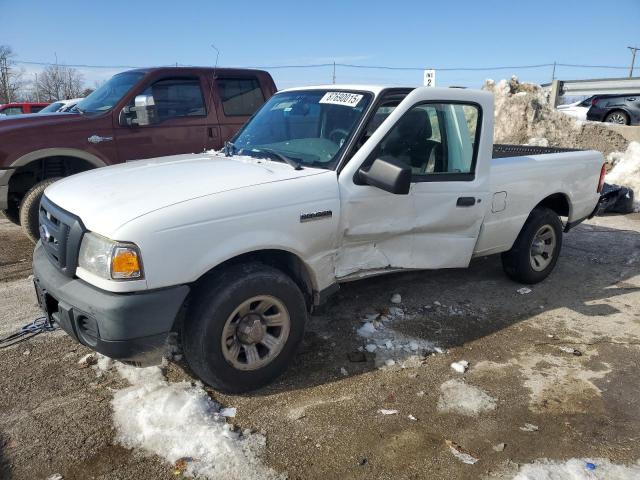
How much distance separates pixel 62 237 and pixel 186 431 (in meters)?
1.30

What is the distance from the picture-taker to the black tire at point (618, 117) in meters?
14.7

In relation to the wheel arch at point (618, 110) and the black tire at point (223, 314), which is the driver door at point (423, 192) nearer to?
the black tire at point (223, 314)

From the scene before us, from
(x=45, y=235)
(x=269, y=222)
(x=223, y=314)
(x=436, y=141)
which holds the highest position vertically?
(x=436, y=141)

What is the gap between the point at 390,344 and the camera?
3875 millimetres

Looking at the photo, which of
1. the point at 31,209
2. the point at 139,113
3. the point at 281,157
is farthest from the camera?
the point at 139,113

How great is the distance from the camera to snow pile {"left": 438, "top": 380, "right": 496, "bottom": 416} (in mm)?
3131

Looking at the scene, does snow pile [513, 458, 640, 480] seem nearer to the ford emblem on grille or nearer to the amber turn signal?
the amber turn signal

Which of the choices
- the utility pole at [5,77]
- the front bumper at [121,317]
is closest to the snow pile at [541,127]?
the front bumper at [121,317]

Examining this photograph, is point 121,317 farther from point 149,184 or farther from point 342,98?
point 342,98

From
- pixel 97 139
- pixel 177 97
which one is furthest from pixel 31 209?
pixel 177 97

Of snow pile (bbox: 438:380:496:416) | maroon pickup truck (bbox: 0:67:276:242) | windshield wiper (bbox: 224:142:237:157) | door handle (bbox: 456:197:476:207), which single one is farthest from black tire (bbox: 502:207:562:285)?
maroon pickup truck (bbox: 0:67:276:242)

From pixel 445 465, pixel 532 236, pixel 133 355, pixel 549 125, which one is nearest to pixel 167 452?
pixel 133 355

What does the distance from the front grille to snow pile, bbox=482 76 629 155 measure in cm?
1097

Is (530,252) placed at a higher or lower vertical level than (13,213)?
lower
